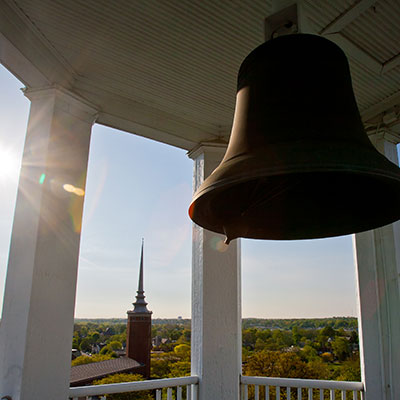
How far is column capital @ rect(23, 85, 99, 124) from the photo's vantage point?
2.58 m

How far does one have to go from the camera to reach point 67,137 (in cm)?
266

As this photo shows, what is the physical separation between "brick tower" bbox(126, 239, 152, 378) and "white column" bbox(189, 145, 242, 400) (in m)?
0.38

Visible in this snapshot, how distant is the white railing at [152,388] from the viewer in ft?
8.00

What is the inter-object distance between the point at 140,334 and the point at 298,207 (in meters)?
1.98

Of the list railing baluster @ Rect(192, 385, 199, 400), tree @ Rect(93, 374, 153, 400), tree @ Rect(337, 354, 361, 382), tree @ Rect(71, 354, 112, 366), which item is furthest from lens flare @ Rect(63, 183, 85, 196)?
tree @ Rect(337, 354, 361, 382)

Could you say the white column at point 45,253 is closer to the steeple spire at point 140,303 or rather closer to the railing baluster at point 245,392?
the steeple spire at point 140,303

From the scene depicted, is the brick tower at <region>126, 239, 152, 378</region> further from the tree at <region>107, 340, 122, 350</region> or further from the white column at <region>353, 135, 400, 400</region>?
the white column at <region>353, 135, 400, 400</region>

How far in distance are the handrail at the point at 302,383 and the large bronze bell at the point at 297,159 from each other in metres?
1.85

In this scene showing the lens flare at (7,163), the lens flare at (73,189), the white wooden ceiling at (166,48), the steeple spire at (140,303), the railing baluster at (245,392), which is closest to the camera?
the white wooden ceiling at (166,48)

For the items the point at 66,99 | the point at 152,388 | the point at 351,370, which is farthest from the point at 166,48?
the point at 351,370

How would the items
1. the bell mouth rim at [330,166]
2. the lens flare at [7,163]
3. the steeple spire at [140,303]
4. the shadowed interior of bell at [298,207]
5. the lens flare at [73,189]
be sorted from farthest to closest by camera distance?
1. the steeple spire at [140,303]
2. the lens flare at [73,189]
3. the lens flare at [7,163]
4. the shadowed interior of bell at [298,207]
5. the bell mouth rim at [330,166]

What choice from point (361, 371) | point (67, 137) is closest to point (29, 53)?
point (67, 137)

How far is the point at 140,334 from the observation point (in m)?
3.03

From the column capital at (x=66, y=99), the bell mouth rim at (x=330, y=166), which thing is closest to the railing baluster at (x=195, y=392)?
the column capital at (x=66, y=99)
